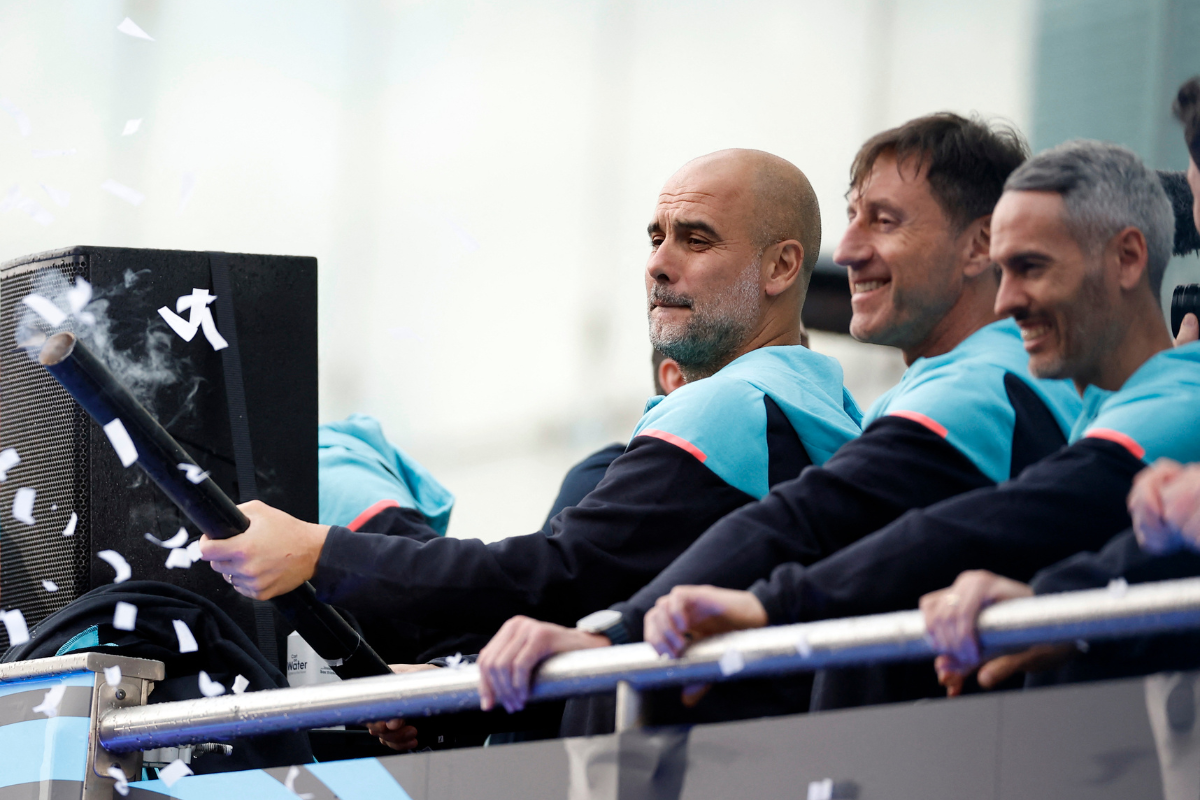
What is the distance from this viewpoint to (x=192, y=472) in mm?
1739

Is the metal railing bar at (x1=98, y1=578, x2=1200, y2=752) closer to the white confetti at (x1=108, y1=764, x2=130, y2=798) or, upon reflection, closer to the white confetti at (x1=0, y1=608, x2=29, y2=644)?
the white confetti at (x1=108, y1=764, x2=130, y2=798)

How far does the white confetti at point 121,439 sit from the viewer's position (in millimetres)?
1673

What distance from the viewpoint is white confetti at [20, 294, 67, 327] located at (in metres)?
2.22

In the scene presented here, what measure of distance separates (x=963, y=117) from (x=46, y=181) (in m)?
6.74

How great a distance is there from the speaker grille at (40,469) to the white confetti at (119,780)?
399 mm

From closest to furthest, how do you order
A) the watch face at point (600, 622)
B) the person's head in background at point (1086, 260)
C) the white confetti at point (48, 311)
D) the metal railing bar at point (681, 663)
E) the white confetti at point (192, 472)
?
1. the metal railing bar at point (681, 663)
2. the person's head in background at point (1086, 260)
3. the watch face at point (600, 622)
4. the white confetti at point (192, 472)
5. the white confetti at point (48, 311)

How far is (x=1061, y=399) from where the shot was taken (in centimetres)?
163

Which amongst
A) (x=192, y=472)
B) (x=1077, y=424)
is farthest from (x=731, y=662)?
(x=192, y=472)

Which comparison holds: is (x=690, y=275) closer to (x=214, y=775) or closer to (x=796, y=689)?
(x=796, y=689)

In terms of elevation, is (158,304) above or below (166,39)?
below

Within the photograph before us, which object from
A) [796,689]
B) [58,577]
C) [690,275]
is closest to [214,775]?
[58,577]

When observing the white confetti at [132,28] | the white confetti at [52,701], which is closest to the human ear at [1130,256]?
the white confetti at [52,701]

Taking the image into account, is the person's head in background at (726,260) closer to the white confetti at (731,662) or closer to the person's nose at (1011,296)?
the person's nose at (1011,296)

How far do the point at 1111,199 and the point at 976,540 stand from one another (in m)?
0.40
